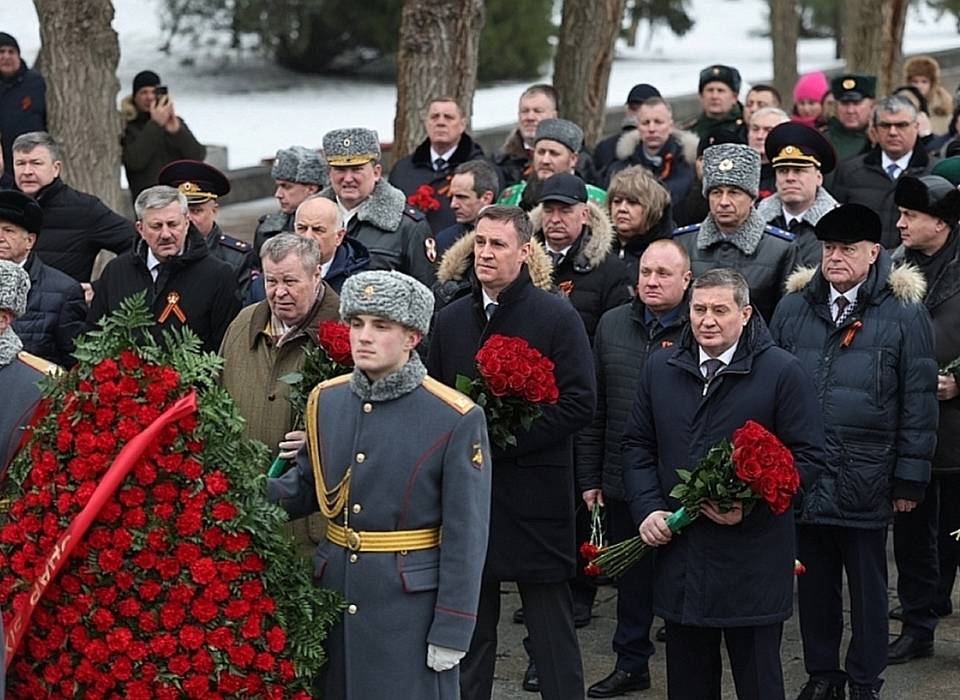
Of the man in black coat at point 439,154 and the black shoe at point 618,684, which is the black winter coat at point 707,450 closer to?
the black shoe at point 618,684

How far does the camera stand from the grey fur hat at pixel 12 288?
6.21m

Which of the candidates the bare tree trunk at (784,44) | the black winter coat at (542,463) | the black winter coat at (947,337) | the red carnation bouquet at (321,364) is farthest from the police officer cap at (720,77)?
the bare tree trunk at (784,44)

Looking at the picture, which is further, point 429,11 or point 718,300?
point 429,11

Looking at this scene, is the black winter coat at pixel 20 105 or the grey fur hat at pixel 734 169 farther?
the black winter coat at pixel 20 105

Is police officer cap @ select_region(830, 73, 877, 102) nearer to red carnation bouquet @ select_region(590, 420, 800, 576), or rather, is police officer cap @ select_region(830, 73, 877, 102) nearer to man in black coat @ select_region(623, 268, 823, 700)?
man in black coat @ select_region(623, 268, 823, 700)

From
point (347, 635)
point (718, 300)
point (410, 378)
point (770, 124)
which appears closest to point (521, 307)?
point (718, 300)

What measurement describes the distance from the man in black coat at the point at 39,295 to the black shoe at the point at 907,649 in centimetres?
404

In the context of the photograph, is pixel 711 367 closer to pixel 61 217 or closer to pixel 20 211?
pixel 20 211

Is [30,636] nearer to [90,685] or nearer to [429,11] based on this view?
[90,685]

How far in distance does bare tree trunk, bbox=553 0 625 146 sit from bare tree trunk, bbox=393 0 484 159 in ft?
11.5

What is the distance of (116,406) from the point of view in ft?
17.5

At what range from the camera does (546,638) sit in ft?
22.5

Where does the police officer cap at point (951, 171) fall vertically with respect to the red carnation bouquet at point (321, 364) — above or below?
above

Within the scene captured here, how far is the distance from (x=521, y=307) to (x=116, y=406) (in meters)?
2.02
